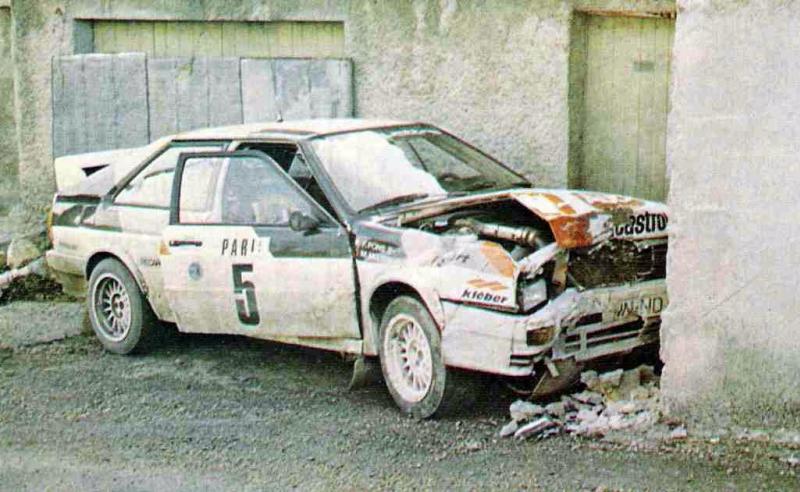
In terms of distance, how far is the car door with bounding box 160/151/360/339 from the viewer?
7.68 meters

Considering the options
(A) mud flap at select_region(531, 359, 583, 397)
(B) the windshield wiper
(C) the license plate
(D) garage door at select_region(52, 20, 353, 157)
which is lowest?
(A) mud flap at select_region(531, 359, 583, 397)

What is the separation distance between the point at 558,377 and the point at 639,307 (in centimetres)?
58

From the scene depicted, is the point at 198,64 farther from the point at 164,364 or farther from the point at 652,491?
the point at 652,491

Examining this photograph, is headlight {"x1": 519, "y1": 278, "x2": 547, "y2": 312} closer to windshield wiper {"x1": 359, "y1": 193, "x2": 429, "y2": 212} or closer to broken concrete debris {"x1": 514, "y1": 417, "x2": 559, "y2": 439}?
broken concrete debris {"x1": 514, "y1": 417, "x2": 559, "y2": 439}

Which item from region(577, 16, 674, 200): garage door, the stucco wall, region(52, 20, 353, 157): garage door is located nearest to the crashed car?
the stucco wall

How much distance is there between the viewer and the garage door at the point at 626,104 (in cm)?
977

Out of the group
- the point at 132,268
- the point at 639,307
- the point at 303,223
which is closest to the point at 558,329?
the point at 639,307

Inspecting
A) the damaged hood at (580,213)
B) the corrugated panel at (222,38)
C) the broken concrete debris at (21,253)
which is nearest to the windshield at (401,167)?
the damaged hood at (580,213)

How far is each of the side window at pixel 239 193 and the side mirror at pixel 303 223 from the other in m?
0.05

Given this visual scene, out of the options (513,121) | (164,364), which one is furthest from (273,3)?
(164,364)

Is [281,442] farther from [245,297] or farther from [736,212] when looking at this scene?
[736,212]

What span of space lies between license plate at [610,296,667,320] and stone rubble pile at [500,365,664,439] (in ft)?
1.03

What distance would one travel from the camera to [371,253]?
7.44 m

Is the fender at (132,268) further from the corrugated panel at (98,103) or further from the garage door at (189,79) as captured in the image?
the corrugated panel at (98,103)
